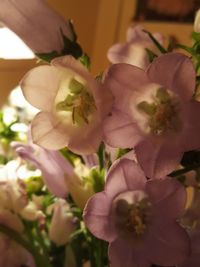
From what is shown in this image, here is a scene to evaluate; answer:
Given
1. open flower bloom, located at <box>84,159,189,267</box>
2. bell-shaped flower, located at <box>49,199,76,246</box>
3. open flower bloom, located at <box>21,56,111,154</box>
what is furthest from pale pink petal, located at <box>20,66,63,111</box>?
bell-shaped flower, located at <box>49,199,76,246</box>

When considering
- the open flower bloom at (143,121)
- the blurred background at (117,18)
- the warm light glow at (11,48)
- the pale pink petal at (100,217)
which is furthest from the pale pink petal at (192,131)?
the blurred background at (117,18)

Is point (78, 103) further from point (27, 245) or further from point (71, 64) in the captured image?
point (27, 245)

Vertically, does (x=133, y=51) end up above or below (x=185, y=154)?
above

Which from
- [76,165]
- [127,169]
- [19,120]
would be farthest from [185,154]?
[19,120]

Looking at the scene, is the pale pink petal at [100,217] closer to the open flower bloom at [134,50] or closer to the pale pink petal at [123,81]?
the pale pink petal at [123,81]

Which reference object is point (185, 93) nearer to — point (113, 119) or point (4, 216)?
point (113, 119)

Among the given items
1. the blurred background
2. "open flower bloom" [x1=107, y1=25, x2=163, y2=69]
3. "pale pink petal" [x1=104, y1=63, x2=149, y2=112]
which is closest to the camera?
"pale pink petal" [x1=104, y1=63, x2=149, y2=112]

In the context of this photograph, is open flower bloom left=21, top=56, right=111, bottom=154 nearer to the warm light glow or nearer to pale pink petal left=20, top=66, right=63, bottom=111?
pale pink petal left=20, top=66, right=63, bottom=111
